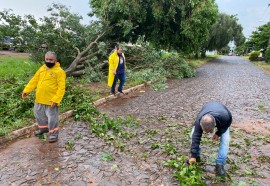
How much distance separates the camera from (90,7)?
1817 centimetres

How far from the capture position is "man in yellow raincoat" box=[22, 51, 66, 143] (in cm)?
502

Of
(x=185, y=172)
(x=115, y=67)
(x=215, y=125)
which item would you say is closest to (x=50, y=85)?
(x=185, y=172)

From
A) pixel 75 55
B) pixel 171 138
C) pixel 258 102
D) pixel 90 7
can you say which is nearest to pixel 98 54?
pixel 75 55

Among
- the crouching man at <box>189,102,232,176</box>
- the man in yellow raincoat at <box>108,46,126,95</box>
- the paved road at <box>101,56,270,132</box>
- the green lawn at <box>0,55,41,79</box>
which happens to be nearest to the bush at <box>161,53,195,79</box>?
the paved road at <box>101,56,270,132</box>

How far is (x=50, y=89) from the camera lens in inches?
200

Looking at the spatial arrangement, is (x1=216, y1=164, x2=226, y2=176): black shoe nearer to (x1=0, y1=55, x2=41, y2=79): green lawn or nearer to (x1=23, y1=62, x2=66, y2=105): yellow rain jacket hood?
(x1=23, y1=62, x2=66, y2=105): yellow rain jacket hood

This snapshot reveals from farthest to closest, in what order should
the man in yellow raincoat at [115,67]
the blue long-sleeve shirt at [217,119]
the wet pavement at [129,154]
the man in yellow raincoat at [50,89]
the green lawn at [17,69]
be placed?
the green lawn at [17,69] → the man in yellow raincoat at [115,67] → the man in yellow raincoat at [50,89] → the wet pavement at [129,154] → the blue long-sleeve shirt at [217,119]

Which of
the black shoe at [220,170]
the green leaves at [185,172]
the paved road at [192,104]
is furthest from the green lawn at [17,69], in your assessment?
the black shoe at [220,170]

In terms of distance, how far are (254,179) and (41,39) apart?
1091 cm

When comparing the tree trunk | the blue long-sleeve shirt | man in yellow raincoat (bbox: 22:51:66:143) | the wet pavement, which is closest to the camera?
the blue long-sleeve shirt

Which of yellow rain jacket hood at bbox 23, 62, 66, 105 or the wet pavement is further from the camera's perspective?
yellow rain jacket hood at bbox 23, 62, 66, 105

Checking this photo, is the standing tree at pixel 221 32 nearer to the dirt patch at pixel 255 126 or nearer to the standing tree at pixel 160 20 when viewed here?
the standing tree at pixel 160 20

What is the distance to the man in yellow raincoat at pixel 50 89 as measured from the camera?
502 centimetres

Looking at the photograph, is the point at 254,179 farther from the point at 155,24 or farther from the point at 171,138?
the point at 155,24
